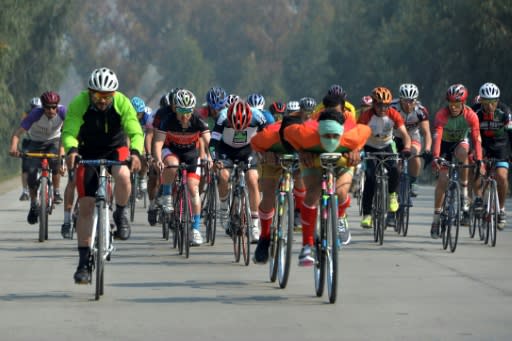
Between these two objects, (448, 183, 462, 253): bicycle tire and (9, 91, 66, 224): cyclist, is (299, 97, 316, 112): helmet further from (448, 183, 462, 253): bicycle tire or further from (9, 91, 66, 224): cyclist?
(9, 91, 66, 224): cyclist

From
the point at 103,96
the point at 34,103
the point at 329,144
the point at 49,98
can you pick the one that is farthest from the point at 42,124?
the point at 329,144

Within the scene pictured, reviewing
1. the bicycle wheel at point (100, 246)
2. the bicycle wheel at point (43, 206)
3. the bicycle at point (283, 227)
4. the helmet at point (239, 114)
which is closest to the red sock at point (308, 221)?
the bicycle at point (283, 227)

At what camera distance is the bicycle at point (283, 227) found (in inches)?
448

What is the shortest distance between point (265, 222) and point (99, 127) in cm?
201

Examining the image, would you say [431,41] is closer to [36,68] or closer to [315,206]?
[36,68]

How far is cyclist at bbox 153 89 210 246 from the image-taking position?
49.8 feet

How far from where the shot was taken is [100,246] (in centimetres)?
1063

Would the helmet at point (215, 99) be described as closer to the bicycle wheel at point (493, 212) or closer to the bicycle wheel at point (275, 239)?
the bicycle wheel at point (493, 212)

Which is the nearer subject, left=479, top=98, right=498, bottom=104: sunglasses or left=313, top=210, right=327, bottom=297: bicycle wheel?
left=313, top=210, right=327, bottom=297: bicycle wheel

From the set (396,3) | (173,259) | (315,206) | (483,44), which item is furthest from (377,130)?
(396,3)

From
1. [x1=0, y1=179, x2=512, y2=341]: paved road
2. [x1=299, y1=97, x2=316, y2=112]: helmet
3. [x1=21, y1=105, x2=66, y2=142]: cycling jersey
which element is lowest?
[x1=0, y1=179, x2=512, y2=341]: paved road

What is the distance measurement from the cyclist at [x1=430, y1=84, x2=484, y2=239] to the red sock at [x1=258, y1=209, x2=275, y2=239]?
4.09 metres

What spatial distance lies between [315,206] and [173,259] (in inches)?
150

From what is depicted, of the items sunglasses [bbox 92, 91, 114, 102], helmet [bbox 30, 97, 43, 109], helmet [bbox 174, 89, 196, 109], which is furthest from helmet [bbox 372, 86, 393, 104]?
helmet [bbox 30, 97, 43, 109]
